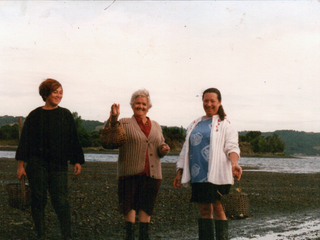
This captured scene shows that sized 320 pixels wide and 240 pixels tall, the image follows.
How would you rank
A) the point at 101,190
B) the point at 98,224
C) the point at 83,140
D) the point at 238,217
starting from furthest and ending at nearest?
the point at 83,140, the point at 101,190, the point at 98,224, the point at 238,217

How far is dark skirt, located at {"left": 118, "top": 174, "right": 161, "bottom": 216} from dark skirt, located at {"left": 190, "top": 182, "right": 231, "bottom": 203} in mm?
551

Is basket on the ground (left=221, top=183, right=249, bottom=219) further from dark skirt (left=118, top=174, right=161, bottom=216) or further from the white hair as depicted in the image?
the white hair

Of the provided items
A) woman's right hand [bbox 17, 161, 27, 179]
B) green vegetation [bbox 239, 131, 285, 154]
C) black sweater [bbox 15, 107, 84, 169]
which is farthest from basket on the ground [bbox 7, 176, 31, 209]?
green vegetation [bbox 239, 131, 285, 154]

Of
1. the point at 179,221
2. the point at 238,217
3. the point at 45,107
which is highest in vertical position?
the point at 45,107

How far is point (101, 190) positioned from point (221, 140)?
22.8 ft

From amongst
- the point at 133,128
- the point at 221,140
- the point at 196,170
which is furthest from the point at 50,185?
the point at 221,140

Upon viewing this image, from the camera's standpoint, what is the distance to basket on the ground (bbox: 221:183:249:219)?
155 inches

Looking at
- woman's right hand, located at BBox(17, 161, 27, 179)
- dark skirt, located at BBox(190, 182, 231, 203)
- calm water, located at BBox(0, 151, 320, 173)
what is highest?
woman's right hand, located at BBox(17, 161, 27, 179)

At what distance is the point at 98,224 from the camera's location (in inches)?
235

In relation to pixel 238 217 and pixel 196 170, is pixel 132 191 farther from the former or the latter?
pixel 238 217

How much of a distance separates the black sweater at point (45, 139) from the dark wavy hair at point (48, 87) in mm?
180

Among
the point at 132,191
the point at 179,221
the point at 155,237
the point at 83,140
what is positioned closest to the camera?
the point at 132,191

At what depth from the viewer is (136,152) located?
4.26 metres

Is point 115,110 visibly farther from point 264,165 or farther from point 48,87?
point 264,165
